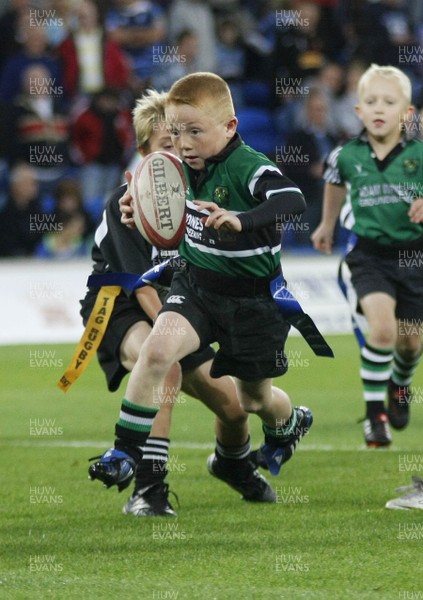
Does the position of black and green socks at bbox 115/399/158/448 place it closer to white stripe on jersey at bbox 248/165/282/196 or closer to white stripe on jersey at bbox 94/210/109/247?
white stripe on jersey at bbox 248/165/282/196

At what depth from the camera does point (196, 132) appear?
5.44m

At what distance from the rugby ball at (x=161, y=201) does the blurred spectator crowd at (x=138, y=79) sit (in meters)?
9.34

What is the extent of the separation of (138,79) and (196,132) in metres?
11.9

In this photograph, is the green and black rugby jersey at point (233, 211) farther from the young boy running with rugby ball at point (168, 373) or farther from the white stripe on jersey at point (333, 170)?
the white stripe on jersey at point (333, 170)

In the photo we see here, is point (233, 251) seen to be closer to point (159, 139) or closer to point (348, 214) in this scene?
point (159, 139)

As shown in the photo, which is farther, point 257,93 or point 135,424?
point 257,93

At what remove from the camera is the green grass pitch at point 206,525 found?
4.34 meters

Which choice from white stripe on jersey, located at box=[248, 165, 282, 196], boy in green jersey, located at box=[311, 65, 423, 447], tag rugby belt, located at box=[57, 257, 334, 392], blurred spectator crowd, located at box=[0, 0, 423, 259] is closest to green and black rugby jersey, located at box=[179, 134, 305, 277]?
white stripe on jersey, located at box=[248, 165, 282, 196]

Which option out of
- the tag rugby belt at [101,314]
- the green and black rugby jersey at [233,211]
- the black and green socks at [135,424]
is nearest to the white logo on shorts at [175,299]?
the green and black rugby jersey at [233,211]

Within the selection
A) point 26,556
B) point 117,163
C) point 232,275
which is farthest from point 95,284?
point 117,163

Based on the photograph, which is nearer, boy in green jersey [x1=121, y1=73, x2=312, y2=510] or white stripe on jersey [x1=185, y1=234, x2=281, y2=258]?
boy in green jersey [x1=121, y1=73, x2=312, y2=510]

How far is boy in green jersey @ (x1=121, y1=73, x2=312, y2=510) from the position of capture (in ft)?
17.4

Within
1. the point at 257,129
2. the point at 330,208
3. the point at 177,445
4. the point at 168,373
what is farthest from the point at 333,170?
the point at 257,129

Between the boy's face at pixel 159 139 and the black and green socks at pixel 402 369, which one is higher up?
the boy's face at pixel 159 139
